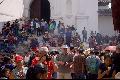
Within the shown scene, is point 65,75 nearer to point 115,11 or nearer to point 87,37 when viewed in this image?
point 115,11

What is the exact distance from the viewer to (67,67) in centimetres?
1470

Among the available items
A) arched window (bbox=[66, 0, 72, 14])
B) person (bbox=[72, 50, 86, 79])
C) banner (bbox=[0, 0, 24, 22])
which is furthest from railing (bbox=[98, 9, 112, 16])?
banner (bbox=[0, 0, 24, 22])

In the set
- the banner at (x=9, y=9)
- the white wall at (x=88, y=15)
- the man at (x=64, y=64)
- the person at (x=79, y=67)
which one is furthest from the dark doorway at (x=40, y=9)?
the banner at (x=9, y=9)

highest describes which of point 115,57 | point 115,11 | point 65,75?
point 115,11

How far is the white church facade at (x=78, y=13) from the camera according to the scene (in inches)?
1444

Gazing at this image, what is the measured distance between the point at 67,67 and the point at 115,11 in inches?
275

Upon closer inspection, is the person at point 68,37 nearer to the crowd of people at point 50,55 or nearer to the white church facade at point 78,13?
the crowd of people at point 50,55

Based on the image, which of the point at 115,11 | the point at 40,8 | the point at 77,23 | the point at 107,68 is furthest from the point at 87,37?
the point at 115,11

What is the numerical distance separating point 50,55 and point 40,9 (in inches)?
958

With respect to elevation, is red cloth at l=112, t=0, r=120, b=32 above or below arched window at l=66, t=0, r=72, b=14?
below

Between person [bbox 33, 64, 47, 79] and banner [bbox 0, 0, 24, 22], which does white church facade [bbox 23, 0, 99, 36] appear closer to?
banner [bbox 0, 0, 24, 22]

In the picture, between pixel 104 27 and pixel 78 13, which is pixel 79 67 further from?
pixel 104 27

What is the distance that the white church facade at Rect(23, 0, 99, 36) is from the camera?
36688 mm

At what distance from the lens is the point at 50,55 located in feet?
49.5
